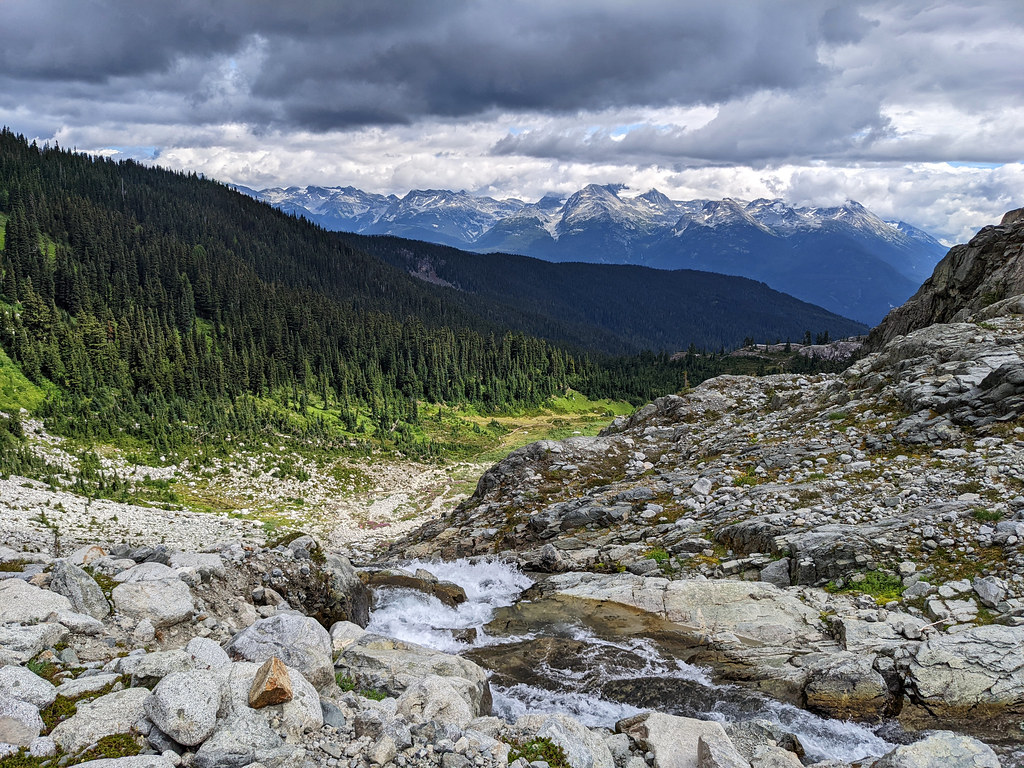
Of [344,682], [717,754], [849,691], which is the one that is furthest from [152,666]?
[849,691]

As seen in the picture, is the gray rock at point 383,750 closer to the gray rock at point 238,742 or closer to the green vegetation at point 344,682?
the gray rock at point 238,742

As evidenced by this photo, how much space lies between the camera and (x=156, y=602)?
45.0 ft

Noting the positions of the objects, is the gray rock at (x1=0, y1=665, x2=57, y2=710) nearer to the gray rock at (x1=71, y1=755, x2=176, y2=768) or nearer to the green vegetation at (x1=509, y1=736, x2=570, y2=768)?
the gray rock at (x1=71, y1=755, x2=176, y2=768)

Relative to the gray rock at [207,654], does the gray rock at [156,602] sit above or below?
below

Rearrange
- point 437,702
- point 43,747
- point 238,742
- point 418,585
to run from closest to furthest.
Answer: point 43,747
point 238,742
point 437,702
point 418,585

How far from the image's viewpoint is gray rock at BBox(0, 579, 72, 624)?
1112cm

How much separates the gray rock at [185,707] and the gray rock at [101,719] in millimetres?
328

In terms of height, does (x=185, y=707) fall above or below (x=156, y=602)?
above

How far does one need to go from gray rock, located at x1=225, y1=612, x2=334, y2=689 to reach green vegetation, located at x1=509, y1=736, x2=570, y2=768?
162 inches

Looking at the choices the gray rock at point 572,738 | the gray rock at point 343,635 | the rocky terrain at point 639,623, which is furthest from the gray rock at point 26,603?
the gray rock at point 572,738

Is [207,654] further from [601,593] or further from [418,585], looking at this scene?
[601,593]

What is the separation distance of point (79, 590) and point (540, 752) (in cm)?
1082

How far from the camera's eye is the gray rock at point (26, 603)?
1112 centimetres

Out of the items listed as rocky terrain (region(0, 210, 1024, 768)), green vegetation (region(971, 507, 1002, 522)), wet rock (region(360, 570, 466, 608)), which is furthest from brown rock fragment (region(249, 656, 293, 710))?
green vegetation (region(971, 507, 1002, 522))
